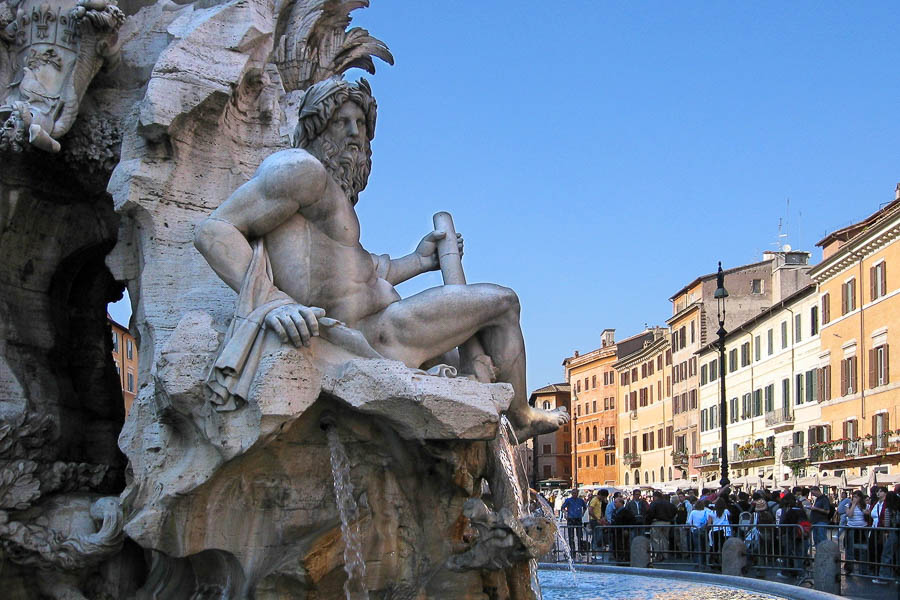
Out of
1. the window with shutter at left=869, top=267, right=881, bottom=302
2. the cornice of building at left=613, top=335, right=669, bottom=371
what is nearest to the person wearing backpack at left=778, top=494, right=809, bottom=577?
the window with shutter at left=869, top=267, right=881, bottom=302

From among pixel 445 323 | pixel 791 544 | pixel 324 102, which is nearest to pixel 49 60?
pixel 324 102

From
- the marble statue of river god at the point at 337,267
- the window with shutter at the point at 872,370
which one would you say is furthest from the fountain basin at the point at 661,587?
the window with shutter at the point at 872,370

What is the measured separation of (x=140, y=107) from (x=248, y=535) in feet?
8.76

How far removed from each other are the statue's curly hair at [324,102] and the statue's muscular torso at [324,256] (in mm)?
339

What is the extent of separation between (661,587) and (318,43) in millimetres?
5290

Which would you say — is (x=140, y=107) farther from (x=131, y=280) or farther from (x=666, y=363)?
(x=666, y=363)

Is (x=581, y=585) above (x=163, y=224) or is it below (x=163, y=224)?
below

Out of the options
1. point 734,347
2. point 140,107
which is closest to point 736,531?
point 140,107

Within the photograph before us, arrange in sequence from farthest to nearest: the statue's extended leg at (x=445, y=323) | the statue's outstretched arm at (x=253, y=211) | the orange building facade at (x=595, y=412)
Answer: the orange building facade at (x=595, y=412) → the statue's extended leg at (x=445, y=323) → the statue's outstretched arm at (x=253, y=211)

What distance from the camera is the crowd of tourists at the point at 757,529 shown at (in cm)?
1262

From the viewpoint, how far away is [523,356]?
21.9 ft

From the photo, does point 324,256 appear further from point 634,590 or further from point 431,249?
point 634,590

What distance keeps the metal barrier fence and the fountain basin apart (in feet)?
3.84

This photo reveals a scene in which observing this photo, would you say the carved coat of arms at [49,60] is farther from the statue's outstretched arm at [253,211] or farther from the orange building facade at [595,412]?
the orange building facade at [595,412]
